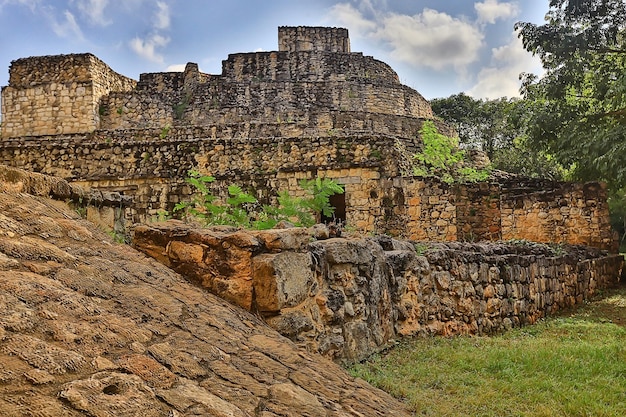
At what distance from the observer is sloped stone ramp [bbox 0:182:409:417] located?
182 centimetres

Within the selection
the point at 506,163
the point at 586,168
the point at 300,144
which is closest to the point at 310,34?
the point at 506,163

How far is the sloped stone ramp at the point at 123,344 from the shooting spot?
71.7 inches

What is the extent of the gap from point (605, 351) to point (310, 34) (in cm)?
2338

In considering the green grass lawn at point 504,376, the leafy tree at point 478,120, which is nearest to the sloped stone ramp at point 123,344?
the green grass lawn at point 504,376

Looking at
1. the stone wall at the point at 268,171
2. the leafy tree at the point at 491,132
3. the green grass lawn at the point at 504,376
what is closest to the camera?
the green grass lawn at the point at 504,376

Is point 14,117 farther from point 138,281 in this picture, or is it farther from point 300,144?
point 138,281

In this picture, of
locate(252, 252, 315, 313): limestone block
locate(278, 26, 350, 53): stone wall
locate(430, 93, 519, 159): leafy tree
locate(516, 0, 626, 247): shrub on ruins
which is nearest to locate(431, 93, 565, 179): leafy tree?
locate(430, 93, 519, 159): leafy tree

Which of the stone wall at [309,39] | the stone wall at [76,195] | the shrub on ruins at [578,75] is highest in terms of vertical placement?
the stone wall at [309,39]

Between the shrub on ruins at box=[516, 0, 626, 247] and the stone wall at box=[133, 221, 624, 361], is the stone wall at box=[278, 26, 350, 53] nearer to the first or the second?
the shrub on ruins at box=[516, 0, 626, 247]

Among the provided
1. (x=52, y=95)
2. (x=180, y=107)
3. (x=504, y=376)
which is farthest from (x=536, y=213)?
(x=52, y=95)

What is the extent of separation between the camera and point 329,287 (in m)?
4.15

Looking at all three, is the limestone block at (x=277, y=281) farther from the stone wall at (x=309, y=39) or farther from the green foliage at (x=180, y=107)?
the stone wall at (x=309, y=39)

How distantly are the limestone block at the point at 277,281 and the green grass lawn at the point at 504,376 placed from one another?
728 millimetres

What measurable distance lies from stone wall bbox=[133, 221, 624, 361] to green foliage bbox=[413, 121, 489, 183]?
387 centimetres
